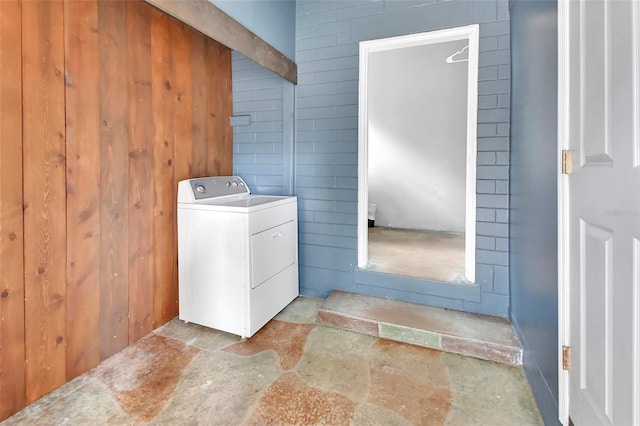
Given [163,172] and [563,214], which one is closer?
[563,214]

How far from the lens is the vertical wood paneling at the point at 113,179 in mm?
1955

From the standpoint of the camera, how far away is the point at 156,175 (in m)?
2.36

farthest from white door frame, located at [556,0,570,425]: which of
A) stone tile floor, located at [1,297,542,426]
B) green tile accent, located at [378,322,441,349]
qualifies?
green tile accent, located at [378,322,441,349]

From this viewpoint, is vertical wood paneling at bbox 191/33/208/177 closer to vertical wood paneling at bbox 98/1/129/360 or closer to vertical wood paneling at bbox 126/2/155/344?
vertical wood paneling at bbox 126/2/155/344

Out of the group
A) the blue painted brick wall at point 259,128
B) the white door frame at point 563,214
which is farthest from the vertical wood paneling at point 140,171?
the white door frame at point 563,214

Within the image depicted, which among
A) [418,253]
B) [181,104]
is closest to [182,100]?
[181,104]


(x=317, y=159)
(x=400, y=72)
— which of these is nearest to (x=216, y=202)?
(x=317, y=159)

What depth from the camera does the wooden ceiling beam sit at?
164 centimetres

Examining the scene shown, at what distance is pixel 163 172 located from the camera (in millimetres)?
2422

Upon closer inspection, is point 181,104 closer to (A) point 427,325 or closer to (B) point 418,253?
(A) point 427,325

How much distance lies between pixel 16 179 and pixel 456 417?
2.46 meters

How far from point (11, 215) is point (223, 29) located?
1.52 metres

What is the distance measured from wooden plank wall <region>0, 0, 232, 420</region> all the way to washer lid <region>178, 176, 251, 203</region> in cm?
17

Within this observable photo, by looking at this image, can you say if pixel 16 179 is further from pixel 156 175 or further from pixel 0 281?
pixel 156 175
